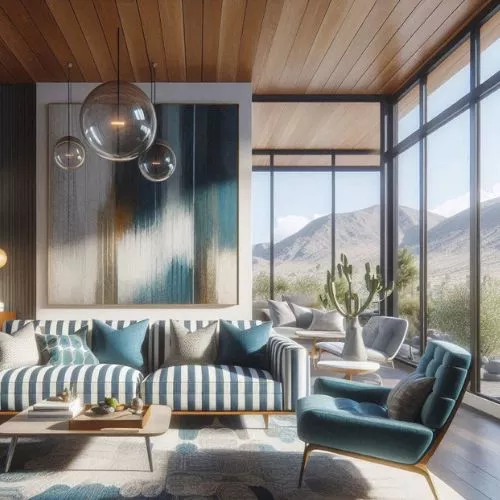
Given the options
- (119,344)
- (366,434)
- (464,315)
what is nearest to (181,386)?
(119,344)

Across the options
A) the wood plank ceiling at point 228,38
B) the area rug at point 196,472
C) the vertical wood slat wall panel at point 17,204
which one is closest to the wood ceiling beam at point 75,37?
the wood plank ceiling at point 228,38

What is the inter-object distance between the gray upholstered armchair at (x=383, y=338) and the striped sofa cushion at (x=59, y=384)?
7.63 ft

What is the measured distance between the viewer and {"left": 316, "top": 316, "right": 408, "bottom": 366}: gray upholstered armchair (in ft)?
17.4

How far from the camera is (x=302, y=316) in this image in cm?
791

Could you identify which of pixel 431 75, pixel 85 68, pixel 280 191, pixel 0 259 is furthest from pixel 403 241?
pixel 0 259

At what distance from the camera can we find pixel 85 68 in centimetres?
509

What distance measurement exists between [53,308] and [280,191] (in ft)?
15.6

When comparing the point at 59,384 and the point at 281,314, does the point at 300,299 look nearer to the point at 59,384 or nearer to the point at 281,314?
the point at 281,314

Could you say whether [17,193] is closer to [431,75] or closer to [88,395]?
[88,395]

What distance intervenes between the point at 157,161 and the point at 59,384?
1.89 metres

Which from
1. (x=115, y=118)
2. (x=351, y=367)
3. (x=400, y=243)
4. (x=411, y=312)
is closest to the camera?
(x=115, y=118)

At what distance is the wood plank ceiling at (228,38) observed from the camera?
4074 millimetres

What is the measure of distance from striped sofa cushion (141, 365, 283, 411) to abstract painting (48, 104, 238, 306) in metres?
1.37

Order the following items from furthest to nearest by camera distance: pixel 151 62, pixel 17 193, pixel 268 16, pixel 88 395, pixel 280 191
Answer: pixel 280 191, pixel 17 193, pixel 151 62, pixel 268 16, pixel 88 395
